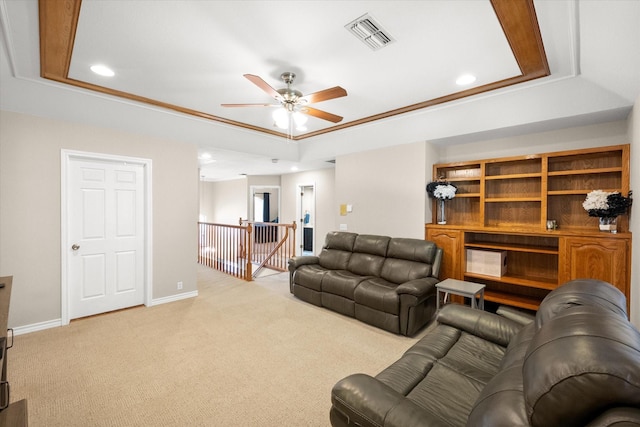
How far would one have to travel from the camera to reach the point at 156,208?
13.7 feet

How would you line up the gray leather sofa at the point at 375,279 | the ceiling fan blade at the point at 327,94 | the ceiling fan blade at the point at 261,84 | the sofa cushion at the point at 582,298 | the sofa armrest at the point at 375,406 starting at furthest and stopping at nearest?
the gray leather sofa at the point at 375,279, the ceiling fan blade at the point at 327,94, the ceiling fan blade at the point at 261,84, the sofa cushion at the point at 582,298, the sofa armrest at the point at 375,406

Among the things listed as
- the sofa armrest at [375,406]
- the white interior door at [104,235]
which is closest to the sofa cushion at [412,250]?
the sofa armrest at [375,406]

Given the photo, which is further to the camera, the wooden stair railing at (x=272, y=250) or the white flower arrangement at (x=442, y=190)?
the wooden stair railing at (x=272, y=250)

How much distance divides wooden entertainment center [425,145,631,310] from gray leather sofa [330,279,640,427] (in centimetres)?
163

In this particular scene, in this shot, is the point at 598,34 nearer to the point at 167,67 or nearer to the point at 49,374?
the point at 167,67

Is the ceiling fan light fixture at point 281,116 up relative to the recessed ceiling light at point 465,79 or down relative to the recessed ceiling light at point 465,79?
down

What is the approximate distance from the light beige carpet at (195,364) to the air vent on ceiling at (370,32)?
2834 mm

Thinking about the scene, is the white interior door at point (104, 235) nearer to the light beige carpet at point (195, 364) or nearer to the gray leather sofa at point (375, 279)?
the light beige carpet at point (195, 364)

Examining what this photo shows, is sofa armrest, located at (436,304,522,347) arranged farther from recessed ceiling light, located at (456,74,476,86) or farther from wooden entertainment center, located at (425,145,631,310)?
recessed ceiling light, located at (456,74,476,86)

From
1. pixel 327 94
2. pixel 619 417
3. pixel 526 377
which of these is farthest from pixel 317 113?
pixel 619 417

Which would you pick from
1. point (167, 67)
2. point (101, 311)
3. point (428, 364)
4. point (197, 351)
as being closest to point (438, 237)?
point (428, 364)

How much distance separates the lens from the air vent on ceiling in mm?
2158

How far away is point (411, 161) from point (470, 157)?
2.72ft

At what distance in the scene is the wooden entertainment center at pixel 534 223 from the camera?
2945 millimetres
